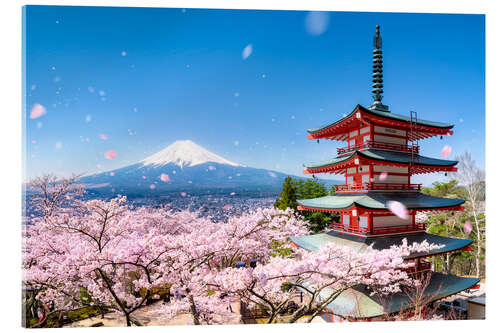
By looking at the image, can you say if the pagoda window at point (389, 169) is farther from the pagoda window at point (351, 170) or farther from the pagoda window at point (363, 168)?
the pagoda window at point (351, 170)

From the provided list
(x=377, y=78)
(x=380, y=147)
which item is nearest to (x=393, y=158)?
(x=380, y=147)

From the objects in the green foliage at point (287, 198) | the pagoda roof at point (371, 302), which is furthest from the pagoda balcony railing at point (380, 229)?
the green foliage at point (287, 198)

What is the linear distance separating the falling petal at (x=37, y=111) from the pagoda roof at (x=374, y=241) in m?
5.58

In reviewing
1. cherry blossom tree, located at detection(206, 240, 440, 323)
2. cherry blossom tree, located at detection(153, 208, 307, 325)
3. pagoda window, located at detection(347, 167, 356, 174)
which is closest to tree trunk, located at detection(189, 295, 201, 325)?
cherry blossom tree, located at detection(153, 208, 307, 325)

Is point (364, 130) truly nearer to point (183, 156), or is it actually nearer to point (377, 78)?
point (377, 78)

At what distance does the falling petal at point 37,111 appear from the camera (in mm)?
4270

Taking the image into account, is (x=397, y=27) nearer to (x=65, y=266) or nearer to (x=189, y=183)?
(x=189, y=183)

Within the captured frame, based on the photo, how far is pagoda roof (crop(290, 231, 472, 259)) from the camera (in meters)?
4.72

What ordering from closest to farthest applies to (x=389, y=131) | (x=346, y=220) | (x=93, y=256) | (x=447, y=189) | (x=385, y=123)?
1. (x=93, y=256)
2. (x=385, y=123)
3. (x=389, y=131)
4. (x=346, y=220)
5. (x=447, y=189)

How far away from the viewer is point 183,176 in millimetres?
7766

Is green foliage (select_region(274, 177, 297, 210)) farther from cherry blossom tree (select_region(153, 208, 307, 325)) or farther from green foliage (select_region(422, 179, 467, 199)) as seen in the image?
green foliage (select_region(422, 179, 467, 199))

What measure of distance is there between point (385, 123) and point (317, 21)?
98.0 inches

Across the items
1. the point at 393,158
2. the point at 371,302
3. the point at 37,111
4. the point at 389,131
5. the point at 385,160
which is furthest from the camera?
the point at 389,131
